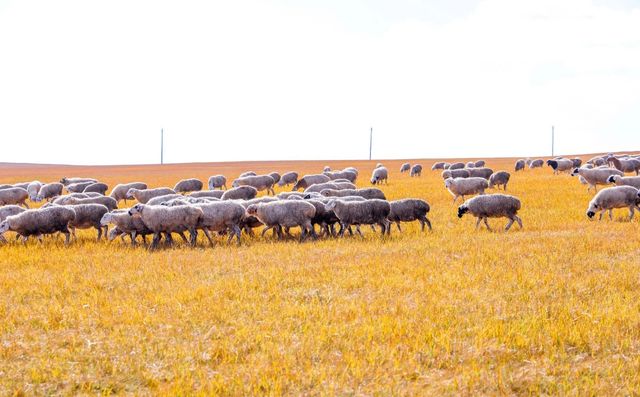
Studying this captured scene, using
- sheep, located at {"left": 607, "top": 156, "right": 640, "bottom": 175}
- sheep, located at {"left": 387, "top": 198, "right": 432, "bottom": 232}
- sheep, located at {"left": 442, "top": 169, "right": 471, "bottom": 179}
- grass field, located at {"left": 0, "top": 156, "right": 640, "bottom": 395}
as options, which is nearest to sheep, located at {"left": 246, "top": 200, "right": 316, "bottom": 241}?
grass field, located at {"left": 0, "top": 156, "right": 640, "bottom": 395}

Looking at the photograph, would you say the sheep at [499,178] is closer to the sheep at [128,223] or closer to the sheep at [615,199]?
the sheep at [615,199]

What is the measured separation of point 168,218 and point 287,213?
11.0 feet

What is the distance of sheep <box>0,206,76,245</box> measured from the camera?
15906 mm

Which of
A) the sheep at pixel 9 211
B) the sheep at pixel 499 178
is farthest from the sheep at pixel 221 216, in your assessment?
the sheep at pixel 499 178

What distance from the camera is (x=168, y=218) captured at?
15.3m

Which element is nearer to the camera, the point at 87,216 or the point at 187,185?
the point at 87,216

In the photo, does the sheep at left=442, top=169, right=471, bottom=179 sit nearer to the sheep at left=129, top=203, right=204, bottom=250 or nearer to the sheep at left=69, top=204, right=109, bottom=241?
the sheep at left=129, top=203, right=204, bottom=250

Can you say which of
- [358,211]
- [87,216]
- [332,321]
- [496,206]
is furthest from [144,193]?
[332,321]

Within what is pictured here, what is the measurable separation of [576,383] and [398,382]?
6.09 feet

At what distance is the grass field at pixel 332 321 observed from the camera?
234 inches

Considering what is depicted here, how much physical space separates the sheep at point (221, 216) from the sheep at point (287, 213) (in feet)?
2.11

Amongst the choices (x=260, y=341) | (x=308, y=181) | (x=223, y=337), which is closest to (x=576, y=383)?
(x=260, y=341)

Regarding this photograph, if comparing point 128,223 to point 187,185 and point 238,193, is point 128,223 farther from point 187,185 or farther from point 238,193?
point 187,185

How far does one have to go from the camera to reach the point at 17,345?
7.05 meters
